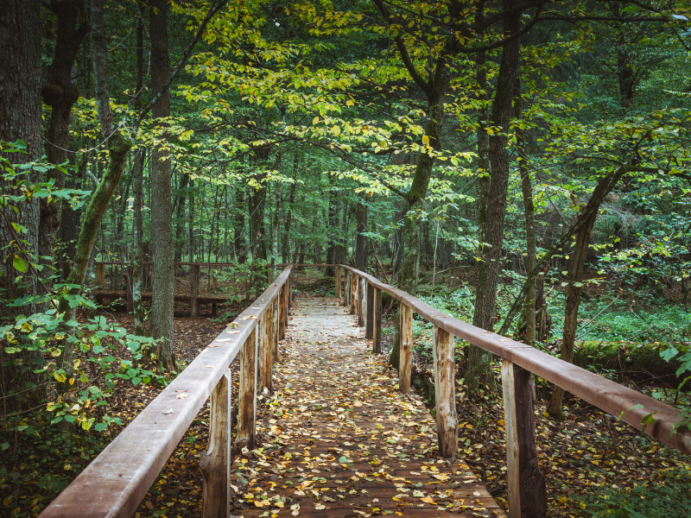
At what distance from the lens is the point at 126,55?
33.9 feet

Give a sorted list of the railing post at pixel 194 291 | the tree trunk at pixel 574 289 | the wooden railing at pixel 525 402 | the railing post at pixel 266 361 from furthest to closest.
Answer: the railing post at pixel 194 291 → the tree trunk at pixel 574 289 → the railing post at pixel 266 361 → the wooden railing at pixel 525 402

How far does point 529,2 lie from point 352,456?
19.2ft

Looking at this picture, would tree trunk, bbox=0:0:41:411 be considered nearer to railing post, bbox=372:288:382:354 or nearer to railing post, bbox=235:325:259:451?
railing post, bbox=235:325:259:451

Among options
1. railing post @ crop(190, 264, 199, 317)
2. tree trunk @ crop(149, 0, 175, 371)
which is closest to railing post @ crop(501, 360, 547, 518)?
tree trunk @ crop(149, 0, 175, 371)

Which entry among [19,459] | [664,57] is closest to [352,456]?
[19,459]

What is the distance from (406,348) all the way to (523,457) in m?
2.51

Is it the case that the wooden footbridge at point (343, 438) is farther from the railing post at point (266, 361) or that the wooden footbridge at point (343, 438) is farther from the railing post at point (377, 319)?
the railing post at point (377, 319)

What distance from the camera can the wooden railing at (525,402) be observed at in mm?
1358

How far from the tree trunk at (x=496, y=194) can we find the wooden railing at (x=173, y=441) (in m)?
4.18

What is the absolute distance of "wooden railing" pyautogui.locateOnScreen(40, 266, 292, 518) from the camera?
0.96 metres

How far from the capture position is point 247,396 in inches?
119

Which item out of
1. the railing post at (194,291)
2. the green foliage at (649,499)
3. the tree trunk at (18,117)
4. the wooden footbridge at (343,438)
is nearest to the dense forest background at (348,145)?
the tree trunk at (18,117)

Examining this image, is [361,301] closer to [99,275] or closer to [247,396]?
[247,396]

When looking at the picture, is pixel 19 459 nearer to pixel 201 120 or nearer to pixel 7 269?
pixel 7 269
